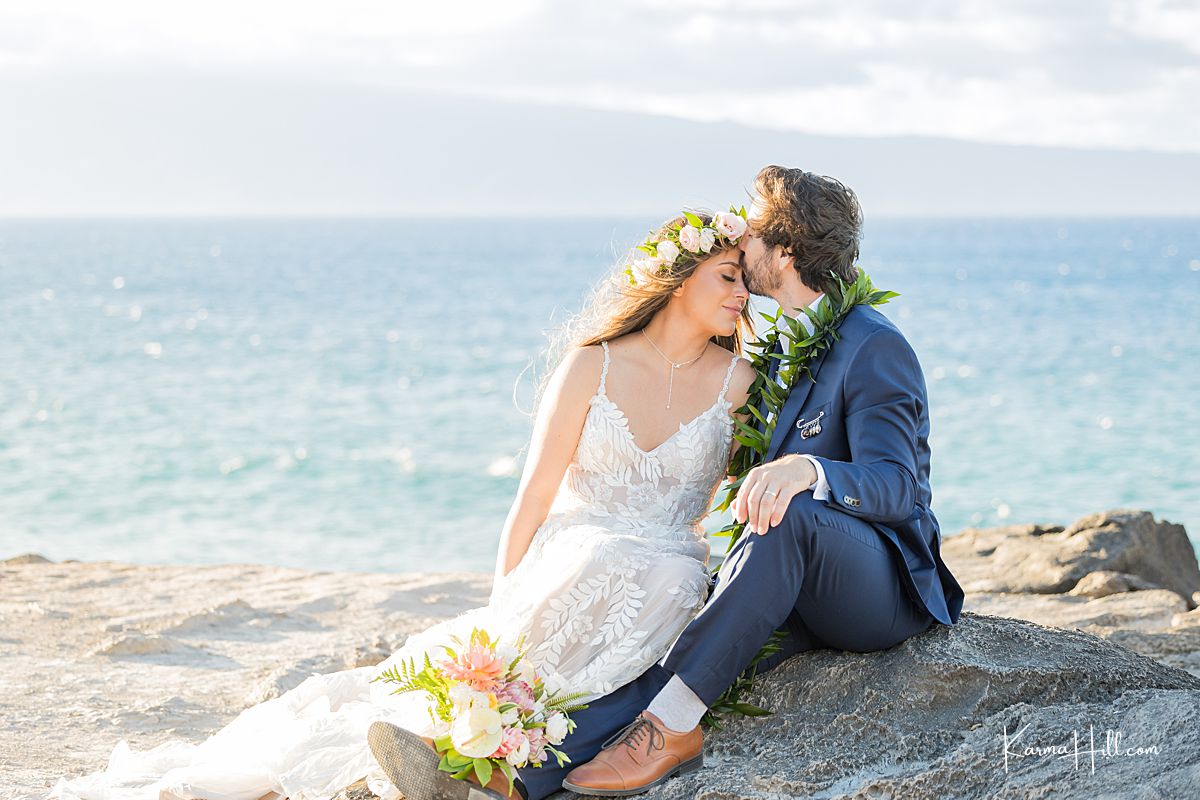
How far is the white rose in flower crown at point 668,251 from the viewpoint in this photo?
15.1ft

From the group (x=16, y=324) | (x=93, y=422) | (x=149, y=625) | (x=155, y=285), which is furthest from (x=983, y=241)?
(x=149, y=625)

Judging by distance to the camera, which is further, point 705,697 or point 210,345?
point 210,345

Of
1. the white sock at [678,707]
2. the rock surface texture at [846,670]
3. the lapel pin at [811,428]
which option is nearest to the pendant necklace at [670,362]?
the lapel pin at [811,428]

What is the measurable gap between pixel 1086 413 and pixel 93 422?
16192 millimetres

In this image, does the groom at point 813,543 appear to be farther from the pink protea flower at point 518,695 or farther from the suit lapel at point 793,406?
the pink protea flower at point 518,695

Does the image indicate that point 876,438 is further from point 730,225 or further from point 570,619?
point 570,619

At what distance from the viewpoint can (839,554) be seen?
147 inches

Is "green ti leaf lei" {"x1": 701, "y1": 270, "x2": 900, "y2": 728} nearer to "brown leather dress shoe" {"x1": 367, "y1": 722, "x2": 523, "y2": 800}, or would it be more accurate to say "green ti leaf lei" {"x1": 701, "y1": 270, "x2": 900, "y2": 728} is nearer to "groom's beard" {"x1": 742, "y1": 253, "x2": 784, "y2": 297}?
"groom's beard" {"x1": 742, "y1": 253, "x2": 784, "y2": 297}

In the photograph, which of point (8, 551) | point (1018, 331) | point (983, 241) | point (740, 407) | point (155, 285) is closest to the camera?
point (740, 407)

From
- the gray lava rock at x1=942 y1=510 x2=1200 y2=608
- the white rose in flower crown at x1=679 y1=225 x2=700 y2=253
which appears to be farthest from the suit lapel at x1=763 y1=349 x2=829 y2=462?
the gray lava rock at x1=942 y1=510 x2=1200 y2=608

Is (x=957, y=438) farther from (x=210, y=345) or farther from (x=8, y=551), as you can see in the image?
(x=210, y=345)

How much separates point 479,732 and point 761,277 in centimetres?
186

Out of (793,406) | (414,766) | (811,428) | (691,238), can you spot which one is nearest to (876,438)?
(811,428)

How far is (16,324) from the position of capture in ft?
120
